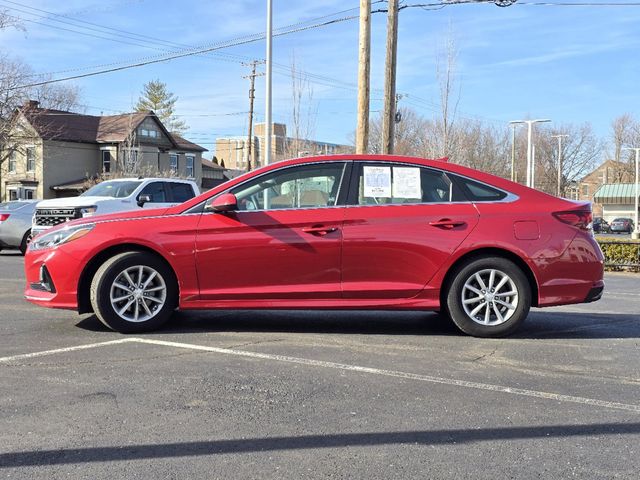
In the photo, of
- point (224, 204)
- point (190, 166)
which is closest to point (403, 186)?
point (224, 204)

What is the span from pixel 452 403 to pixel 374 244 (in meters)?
2.08

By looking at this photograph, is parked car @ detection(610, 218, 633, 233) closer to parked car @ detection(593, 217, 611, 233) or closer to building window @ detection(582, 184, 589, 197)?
parked car @ detection(593, 217, 611, 233)

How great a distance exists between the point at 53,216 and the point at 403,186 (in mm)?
8164

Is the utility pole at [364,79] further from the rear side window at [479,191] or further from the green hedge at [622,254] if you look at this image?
the rear side window at [479,191]

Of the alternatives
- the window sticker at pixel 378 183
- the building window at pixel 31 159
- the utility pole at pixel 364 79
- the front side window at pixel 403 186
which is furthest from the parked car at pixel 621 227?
the window sticker at pixel 378 183

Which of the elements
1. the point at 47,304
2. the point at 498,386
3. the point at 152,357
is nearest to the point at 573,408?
the point at 498,386

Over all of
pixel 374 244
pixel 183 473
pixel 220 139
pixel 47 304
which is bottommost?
pixel 183 473

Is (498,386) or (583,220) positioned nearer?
(498,386)

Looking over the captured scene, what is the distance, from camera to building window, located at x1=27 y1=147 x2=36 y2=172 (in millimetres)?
43438

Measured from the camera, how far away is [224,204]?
5.79 m

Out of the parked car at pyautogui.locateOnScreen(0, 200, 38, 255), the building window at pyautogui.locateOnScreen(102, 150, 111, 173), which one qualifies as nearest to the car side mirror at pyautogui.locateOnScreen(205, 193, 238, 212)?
the parked car at pyautogui.locateOnScreen(0, 200, 38, 255)

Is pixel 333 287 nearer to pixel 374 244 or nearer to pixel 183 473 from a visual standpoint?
pixel 374 244

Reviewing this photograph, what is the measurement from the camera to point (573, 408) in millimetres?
3961

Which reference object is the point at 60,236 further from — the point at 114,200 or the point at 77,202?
the point at 77,202
